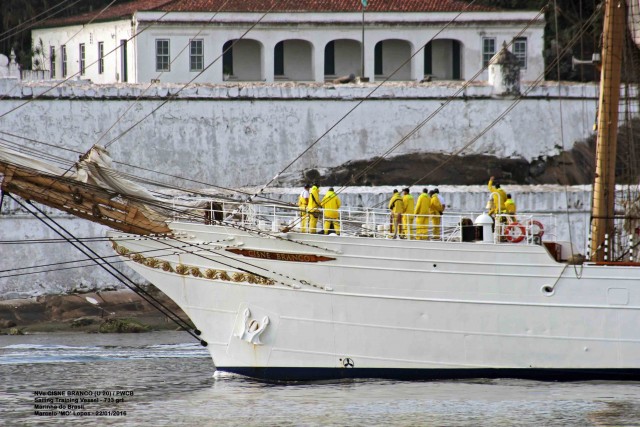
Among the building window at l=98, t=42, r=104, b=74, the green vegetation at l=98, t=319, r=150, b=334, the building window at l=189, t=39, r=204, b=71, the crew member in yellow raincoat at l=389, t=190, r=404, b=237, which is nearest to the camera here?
the crew member in yellow raincoat at l=389, t=190, r=404, b=237

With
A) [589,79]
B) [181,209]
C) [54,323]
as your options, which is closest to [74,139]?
[54,323]

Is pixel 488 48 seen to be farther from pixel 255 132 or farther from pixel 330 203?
pixel 330 203

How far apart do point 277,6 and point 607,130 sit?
692 inches

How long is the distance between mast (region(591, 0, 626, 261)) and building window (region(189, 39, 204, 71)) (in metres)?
16.4

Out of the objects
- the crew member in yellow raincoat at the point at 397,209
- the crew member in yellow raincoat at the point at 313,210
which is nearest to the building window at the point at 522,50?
the crew member in yellow raincoat at the point at 313,210

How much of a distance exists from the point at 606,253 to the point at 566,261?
110 cm

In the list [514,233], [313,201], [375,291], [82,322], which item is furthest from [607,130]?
[82,322]

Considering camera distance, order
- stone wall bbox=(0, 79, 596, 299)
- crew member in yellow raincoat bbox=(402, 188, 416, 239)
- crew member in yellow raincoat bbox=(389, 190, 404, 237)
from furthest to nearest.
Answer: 1. stone wall bbox=(0, 79, 596, 299)
2. crew member in yellow raincoat bbox=(402, 188, 416, 239)
3. crew member in yellow raincoat bbox=(389, 190, 404, 237)

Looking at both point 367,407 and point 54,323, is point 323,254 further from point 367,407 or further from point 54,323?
point 54,323

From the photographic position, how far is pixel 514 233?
869 inches

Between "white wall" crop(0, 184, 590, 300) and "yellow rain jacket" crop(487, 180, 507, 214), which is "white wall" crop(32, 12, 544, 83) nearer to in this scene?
"white wall" crop(0, 184, 590, 300)

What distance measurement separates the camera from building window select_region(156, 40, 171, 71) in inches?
1447

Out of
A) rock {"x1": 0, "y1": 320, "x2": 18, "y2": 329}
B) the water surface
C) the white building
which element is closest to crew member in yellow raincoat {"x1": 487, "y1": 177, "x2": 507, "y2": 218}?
the water surface

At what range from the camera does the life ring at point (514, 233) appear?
21281 millimetres
